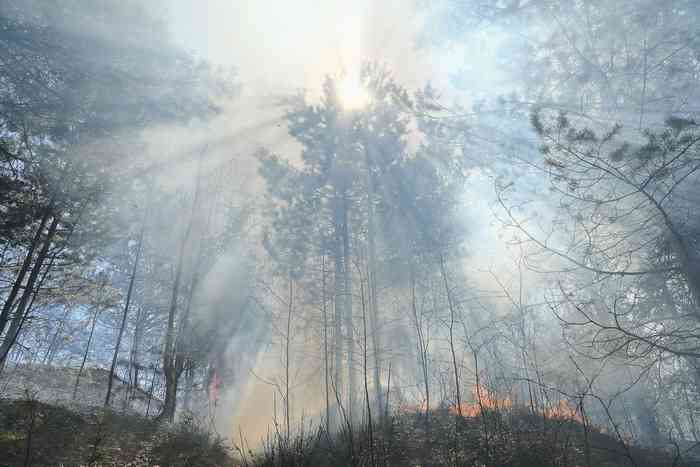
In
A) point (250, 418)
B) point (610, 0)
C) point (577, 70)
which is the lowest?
point (250, 418)

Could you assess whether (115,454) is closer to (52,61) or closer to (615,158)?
(52,61)

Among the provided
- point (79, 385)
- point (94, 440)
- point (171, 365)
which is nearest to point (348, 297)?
point (171, 365)

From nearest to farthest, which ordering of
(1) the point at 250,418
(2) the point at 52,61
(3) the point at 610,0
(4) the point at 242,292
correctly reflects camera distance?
1. (3) the point at 610,0
2. (2) the point at 52,61
3. (1) the point at 250,418
4. (4) the point at 242,292

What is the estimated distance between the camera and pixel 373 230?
1513 centimetres

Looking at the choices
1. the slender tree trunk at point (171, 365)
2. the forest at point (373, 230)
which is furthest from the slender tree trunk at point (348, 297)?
the slender tree trunk at point (171, 365)

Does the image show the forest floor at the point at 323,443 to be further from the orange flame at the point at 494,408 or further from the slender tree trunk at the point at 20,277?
the slender tree trunk at the point at 20,277

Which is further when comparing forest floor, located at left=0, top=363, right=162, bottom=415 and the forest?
forest floor, located at left=0, top=363, right=162, bottom=415

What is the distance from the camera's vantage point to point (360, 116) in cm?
1530

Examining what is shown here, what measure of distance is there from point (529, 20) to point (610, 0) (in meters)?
1.36

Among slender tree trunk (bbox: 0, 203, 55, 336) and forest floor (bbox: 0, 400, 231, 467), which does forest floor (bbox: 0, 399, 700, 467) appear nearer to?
forest floor (bbox: 0, 400, 231, 467)

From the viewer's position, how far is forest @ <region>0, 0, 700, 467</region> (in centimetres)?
527

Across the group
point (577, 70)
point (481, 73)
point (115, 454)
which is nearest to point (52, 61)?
point (115, 454)

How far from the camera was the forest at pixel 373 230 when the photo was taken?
208 inches

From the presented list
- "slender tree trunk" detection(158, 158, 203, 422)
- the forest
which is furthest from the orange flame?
"slender tree trunk" detection(158, 158, 203, 422)
